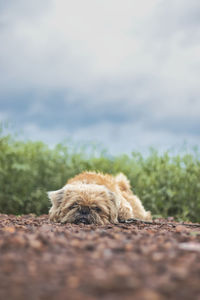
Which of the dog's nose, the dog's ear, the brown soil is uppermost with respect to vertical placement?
the dog's ear

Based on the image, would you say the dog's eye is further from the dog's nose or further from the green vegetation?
the green vegetation

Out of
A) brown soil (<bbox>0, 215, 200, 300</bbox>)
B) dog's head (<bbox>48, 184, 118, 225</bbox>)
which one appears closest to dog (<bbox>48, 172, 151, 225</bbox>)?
dog's head (<bbox>48, 184, 118, 225</bbox>)

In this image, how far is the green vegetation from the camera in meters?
12.0

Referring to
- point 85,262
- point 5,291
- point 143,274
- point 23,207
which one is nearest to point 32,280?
point 5,291

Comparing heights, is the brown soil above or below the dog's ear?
below

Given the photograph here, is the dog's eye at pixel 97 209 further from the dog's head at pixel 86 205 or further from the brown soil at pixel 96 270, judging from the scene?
the brown soil at pixel 96 270

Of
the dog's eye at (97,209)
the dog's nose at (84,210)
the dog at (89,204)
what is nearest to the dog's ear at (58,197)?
the dog at (89,204)

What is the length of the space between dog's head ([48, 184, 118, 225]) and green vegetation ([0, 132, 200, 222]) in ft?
15.4

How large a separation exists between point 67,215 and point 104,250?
144 inches

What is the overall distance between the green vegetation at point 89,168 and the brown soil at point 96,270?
8.22m

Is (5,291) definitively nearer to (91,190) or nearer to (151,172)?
(91,190)

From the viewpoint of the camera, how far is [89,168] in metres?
12.3

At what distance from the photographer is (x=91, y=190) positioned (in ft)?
23.5

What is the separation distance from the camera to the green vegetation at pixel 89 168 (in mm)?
12016
